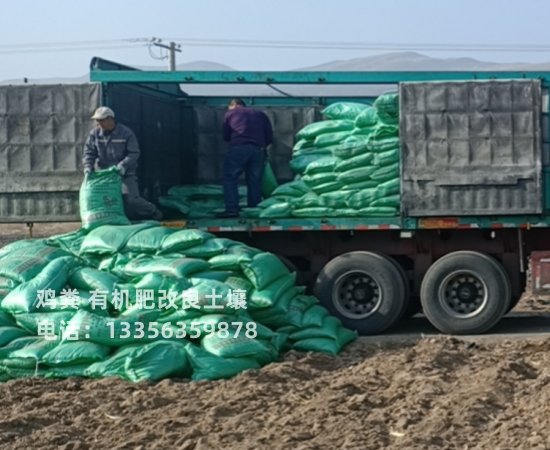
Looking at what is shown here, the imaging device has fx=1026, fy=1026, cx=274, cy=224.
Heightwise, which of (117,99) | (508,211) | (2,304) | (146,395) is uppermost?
(117,99)

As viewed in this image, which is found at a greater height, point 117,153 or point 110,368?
point 117,153

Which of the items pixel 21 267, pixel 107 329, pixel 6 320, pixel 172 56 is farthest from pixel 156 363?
pixel 172 56

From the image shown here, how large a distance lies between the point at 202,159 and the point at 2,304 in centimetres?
466

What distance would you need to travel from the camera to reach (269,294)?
30.8ft

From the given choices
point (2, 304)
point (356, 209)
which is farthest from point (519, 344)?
point (2, 304)

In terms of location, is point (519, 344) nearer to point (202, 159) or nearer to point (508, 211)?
point (508, 211)

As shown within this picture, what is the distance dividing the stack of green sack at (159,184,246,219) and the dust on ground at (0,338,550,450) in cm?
343

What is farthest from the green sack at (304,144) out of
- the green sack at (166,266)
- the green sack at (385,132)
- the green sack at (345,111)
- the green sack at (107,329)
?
the green sack at (107,329)

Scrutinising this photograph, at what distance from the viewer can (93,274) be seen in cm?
930

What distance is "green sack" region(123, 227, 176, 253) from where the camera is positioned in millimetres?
9797

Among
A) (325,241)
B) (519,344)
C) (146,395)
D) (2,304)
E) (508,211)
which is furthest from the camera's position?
(325,241)

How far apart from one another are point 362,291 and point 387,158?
58.4 inches

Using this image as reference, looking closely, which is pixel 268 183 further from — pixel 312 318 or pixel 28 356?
pixel 28 356

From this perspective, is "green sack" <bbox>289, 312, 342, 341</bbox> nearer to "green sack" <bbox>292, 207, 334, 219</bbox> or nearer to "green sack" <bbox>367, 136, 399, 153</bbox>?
"green sack" <bbox>292, 207, 334, 219</bbox>
